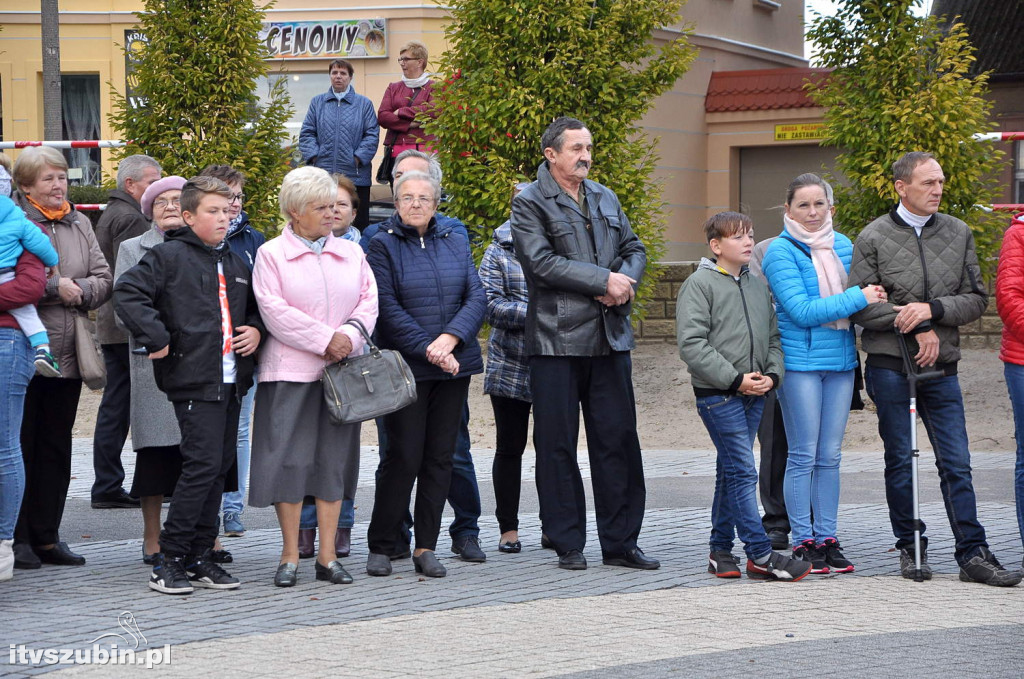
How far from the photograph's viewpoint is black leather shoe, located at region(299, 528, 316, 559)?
790 cm

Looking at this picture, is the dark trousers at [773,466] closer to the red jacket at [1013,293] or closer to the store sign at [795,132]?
the red jacket at [1013,293]

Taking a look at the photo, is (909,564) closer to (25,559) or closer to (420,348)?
(420,348)

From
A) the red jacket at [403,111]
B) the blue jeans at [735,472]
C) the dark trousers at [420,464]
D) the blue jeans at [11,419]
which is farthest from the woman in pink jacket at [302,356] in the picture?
the red jacket at [403,111]

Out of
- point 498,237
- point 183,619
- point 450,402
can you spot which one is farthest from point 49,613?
point 498,237

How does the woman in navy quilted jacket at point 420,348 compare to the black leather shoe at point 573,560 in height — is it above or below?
above

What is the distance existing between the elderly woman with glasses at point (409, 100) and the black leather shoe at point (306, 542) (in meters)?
7.59

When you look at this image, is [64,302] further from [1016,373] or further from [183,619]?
[1016,373]

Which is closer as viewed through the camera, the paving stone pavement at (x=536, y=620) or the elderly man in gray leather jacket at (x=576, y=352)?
the paving stone pavement at (x=536, y=620)

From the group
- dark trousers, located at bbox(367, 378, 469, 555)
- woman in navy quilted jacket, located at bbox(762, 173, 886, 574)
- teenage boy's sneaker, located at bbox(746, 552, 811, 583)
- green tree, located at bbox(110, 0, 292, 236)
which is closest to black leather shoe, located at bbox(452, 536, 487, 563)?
dark trousers, located at bbox(367, 378, 469, 555)

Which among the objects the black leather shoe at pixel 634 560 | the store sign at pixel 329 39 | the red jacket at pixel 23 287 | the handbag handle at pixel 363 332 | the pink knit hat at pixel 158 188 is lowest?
the black leather shoe at pixel 634 560

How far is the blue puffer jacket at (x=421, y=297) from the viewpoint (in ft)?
24.4

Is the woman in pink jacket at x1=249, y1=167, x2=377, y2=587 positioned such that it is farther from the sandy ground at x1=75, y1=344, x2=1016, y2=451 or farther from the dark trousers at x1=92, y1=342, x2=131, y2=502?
the sandy ground at x1=75, y1=344, x2=1016, y2=451

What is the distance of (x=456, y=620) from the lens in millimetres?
6219

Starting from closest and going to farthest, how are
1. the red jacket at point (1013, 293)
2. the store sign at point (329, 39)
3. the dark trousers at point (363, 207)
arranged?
the red jacket at point (1013, 293), the dark trousers at point (363, 207), the store sign at point (329, 39)
